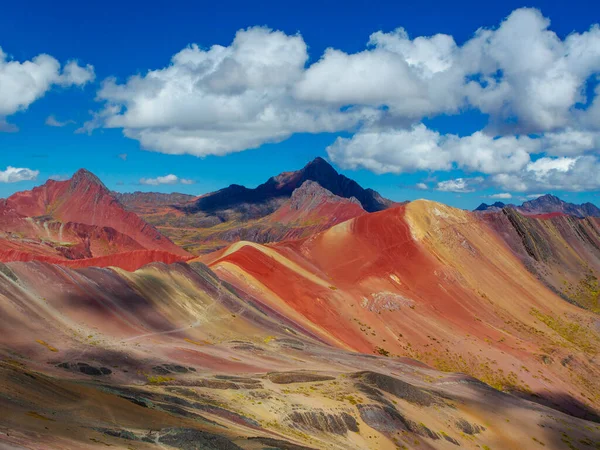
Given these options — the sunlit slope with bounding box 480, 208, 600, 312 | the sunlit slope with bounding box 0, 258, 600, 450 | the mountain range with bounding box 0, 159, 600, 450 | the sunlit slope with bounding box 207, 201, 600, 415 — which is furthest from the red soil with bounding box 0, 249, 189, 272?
the sunlit slope with bounding box 480, 208, 600, 312

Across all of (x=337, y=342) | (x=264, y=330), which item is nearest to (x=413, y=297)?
(x=337, y=342)

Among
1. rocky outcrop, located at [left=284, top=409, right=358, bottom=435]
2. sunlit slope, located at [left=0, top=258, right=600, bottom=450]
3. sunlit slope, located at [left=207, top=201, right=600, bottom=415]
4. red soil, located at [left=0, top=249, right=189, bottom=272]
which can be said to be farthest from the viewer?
red soil, located at [left=0, top=249, right=189, bottom=272]

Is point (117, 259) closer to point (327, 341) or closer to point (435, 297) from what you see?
point (327, 341)

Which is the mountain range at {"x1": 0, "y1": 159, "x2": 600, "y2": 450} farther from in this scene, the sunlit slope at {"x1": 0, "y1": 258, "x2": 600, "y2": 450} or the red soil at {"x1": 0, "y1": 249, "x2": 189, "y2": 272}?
the red soil at {"x1": 0, "y1": 249, "x2": 189, "y2": 272}

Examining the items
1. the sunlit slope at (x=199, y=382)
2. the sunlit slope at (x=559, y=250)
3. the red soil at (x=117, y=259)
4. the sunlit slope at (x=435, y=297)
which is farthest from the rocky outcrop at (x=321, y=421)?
the red soil at (x=117, y=259)

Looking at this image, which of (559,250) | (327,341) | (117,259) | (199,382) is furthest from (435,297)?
(117,259)

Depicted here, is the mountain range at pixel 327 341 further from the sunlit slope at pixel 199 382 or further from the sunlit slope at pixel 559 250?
the sunlit slope at pixel 559 250

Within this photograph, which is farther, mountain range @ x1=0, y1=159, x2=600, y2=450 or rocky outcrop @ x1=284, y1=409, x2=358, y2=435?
rocky outcrop @ x1=284, y1=409, x2=358, y2=435
